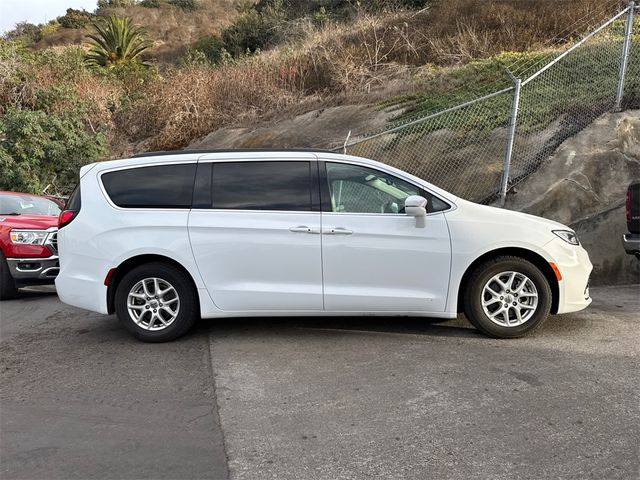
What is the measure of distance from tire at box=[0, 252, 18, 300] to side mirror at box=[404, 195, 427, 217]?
6.10 meters

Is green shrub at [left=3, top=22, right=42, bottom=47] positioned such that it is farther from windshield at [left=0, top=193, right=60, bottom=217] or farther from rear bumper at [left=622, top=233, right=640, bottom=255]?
rear bumper at [left=622, top=233, right=640, bottom=255]

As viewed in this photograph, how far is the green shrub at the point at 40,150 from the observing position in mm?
14578

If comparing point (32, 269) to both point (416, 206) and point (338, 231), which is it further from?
point (416, 206)

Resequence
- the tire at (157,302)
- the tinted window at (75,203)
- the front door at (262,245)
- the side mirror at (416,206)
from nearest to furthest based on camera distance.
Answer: the side mirror at (416,206) → the front door at (262,245) → the tire at (157,302) → the tinted window at (75,203)

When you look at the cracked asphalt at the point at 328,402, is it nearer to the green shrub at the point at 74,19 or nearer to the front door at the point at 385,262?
the front door at the point at 385,262

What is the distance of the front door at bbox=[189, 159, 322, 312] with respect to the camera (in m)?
5.42

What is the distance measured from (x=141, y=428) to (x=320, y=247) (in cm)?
230

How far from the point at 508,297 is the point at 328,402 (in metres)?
2.22

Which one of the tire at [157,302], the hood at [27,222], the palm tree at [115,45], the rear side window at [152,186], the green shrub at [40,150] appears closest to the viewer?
the tire at [157,302]

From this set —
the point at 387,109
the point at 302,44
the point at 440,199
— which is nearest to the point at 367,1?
the point at 302,44

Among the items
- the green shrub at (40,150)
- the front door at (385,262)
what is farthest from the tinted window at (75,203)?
the green shrub at (40,150)

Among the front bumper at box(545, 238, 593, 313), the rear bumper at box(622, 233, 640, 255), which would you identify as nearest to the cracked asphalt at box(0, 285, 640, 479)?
the front bumper at box(545, 238, 593, 313)

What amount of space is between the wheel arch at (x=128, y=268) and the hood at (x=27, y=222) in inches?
140

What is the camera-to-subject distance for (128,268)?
5.65 m
